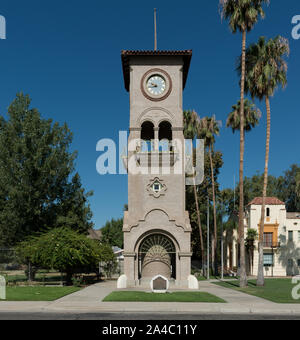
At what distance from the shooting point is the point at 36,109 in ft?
138

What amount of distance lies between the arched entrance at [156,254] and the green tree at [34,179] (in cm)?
1332

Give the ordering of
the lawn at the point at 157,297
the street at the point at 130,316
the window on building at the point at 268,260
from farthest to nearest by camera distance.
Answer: the window on building at the point at 268,260 → the lawn at the point at 157,297 → the street at the point at 130,316

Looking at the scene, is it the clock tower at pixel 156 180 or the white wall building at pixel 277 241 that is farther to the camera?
the white wall building at pixel 277 241

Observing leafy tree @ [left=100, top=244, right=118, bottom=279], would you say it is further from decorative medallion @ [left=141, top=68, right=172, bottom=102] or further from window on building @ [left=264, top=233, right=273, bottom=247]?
window on building @ [left=264, top=233, right=273, bottom=247]

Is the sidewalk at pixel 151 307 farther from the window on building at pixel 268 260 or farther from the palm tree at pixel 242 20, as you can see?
the window on building at pixel 268 260

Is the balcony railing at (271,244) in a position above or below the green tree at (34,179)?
below

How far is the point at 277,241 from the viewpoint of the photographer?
186 ft

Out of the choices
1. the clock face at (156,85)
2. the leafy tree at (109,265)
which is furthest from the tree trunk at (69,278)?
the clock face at (156,85)

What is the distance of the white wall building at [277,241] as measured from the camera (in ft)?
185

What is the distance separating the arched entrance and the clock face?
10.7m

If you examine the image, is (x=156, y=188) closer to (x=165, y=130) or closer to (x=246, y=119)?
(x=165, y=130)

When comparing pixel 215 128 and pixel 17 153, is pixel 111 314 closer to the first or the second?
pixel 17 153

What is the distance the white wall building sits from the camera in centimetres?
5644

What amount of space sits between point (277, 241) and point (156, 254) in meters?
32.3
